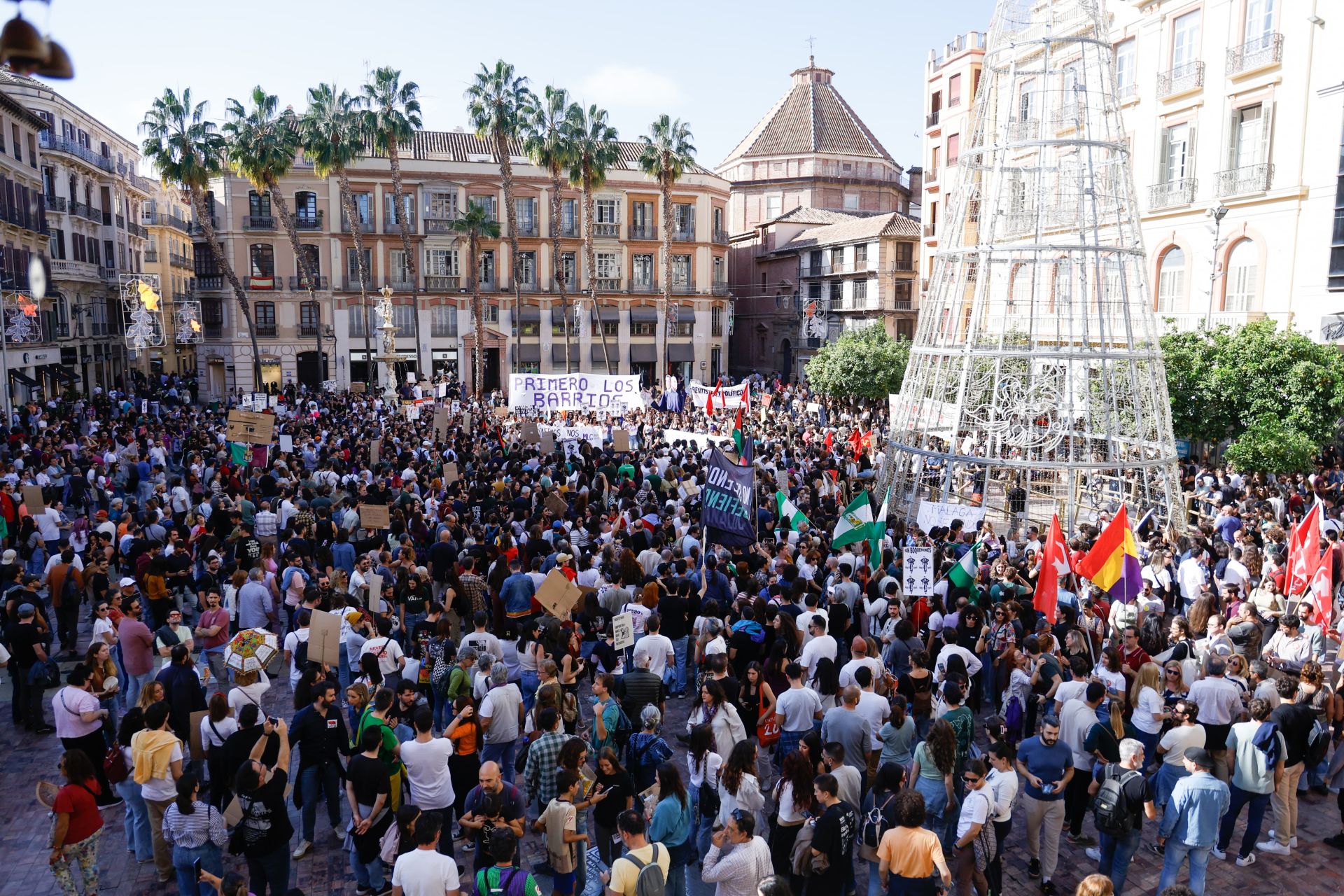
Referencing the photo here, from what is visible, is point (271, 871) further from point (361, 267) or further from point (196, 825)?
point (361, 267)

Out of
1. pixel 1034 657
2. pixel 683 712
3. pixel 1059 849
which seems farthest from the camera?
pixel 683 712

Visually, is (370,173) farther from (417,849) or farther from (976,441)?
(417,849)

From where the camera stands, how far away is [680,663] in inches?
473

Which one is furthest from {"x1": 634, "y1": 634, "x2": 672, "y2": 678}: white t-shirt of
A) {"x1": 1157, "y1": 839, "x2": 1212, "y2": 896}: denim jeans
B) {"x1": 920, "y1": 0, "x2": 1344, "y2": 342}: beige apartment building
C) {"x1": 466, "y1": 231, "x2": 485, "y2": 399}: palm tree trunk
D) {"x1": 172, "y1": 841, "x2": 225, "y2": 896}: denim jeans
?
{"x1": 466, "y1": 231, "x2": 485, "y2": 399}: palm tree trunk

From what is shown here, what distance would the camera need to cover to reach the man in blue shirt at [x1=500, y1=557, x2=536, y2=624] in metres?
11.7

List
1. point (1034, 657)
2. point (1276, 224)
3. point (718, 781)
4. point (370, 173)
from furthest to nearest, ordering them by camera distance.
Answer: point (370, 173)
point (1276, 224)
point (1034, 657)
point (718, 781)

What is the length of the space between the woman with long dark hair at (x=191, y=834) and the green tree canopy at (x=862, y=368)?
34.5m

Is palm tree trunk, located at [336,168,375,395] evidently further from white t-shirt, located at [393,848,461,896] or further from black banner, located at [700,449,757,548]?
white t-shirt, located at [393,848,461,896]

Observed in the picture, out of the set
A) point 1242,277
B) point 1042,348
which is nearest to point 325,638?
point 1042,348

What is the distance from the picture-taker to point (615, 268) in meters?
57.4

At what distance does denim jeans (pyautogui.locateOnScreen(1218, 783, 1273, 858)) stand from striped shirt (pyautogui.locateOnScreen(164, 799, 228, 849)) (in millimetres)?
8095

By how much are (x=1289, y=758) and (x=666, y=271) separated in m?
46.4

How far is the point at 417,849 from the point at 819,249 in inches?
2164

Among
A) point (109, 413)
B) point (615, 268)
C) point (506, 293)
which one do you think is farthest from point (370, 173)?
point (109, 413)
